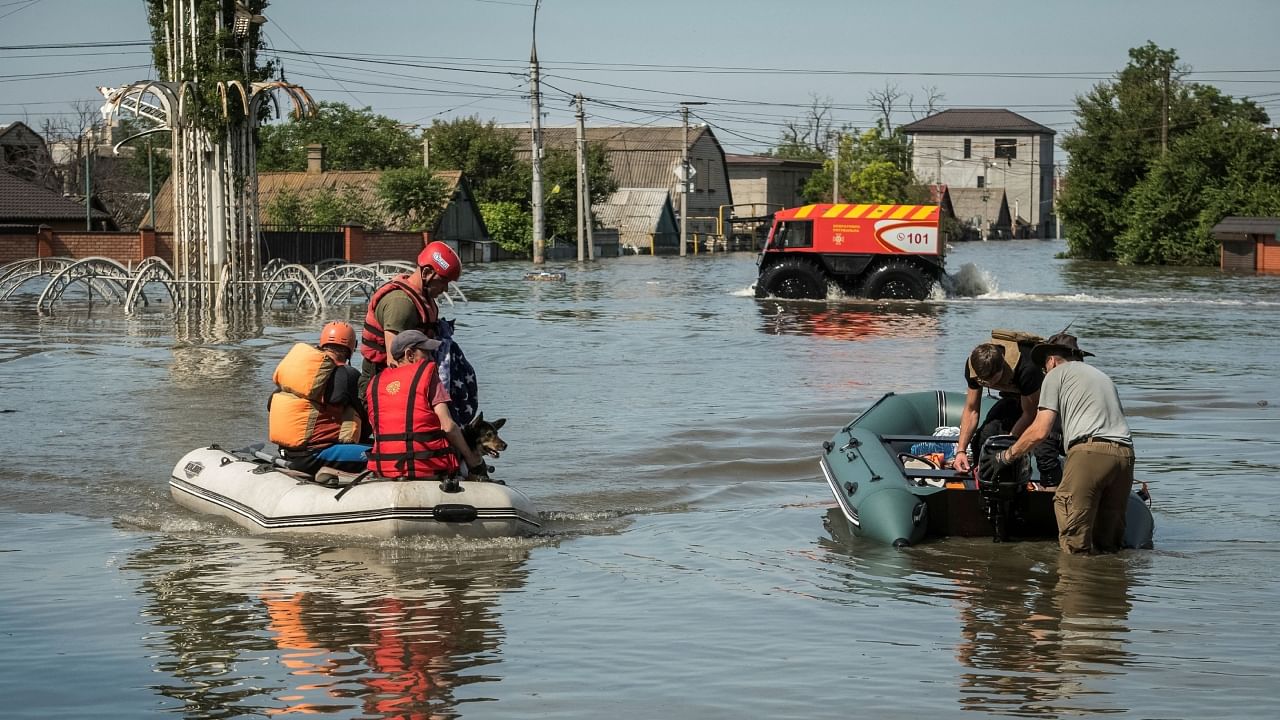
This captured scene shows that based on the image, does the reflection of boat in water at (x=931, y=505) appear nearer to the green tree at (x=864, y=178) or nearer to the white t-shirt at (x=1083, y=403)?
the white t-shirt at (x=1083, y=403)

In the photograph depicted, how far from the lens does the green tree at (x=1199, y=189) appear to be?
60.6 m

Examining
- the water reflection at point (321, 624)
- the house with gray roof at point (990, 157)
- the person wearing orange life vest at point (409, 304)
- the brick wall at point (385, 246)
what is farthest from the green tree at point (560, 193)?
the house with gray roof at point (990, 157)

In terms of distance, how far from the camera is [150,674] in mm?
6547

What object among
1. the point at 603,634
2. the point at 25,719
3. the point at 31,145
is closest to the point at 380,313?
the point at 603,634

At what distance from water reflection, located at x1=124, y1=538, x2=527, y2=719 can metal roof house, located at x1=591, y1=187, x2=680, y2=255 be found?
73103 mm

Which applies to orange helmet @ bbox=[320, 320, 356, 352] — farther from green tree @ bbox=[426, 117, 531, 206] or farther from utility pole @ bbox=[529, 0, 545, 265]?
green tree @ bbox=[426, 117, 531, 206]

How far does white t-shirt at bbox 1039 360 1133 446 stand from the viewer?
28.4 ft

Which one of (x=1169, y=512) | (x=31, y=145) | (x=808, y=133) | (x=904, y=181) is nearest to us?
(x=1169, y=512)

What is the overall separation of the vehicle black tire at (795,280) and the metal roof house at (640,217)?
43.7m

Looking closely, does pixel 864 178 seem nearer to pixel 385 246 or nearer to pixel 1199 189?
pixel 1199 189

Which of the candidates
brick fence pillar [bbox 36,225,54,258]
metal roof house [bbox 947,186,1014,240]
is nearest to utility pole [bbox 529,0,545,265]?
brick fence pillar [bbox 36,225,54,258]

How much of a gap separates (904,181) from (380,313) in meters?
99.6

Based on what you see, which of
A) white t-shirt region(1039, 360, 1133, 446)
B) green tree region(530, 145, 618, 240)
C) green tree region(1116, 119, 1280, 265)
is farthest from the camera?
green tree region(530, 145, 618, 240)

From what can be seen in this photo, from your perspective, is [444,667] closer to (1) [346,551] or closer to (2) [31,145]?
(1) [346,551]
